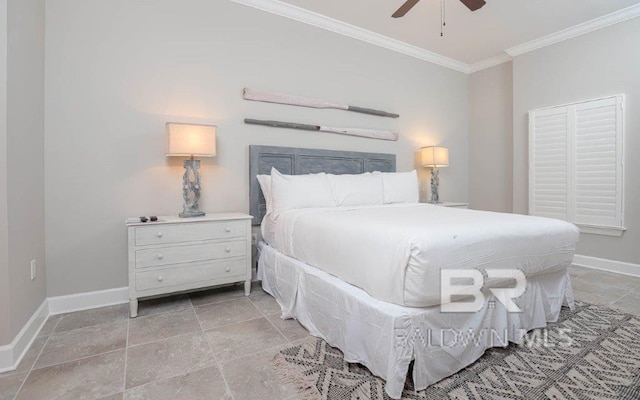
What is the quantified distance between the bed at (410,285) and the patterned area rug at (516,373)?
67 millimetres

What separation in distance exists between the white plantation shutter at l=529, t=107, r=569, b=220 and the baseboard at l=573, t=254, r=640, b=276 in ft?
1.85

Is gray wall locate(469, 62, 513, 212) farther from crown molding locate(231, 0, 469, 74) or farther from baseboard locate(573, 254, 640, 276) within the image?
baseboard locate(573, 254, 640, 276)

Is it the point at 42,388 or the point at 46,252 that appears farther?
the point at 46,252

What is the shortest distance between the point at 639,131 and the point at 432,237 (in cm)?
361

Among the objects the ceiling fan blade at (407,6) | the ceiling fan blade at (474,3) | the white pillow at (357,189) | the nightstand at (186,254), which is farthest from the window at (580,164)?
the nightstand at (186,254)

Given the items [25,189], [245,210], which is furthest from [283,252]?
[25,189]

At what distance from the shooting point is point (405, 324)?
1445 mm

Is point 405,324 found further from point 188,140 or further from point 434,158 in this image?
point 434,158

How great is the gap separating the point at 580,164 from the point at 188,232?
14.8 feet

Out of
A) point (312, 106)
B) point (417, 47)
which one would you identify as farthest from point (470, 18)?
point (312, 106)

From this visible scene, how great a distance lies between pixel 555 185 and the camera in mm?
4016

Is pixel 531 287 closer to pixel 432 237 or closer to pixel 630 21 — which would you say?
pixel 432 237

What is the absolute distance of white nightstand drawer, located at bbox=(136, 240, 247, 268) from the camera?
7.75 ft

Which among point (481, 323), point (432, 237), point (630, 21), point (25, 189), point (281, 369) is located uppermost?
point (630, 21)
